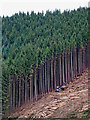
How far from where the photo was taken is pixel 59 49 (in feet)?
91.9

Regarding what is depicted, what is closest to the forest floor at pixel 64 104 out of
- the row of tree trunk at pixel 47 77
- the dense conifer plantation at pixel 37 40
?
the row of tree trunk at pixel 47 77

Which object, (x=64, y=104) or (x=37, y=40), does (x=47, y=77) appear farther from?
(x=64, y=104)

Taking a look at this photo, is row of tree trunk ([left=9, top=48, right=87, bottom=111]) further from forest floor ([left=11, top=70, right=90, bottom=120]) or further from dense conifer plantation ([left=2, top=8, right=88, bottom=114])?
forest floor ([left=11, top=70, right=90, bottom=120])

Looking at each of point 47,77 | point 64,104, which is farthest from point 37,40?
point 64,104

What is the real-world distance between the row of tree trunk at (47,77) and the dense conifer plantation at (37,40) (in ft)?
1.76

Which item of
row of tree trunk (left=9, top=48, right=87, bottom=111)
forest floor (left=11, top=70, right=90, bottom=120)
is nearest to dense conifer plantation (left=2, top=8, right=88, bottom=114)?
row of tree trunk (left=9, top=48, right=87, bottom=111)

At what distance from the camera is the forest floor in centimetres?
2054

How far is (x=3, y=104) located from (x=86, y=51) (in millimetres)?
10176

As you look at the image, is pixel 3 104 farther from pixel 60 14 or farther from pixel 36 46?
pixel 60 14

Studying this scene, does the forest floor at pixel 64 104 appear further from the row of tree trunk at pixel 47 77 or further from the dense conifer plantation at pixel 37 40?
the dense conifer plantation at pixel 37 40

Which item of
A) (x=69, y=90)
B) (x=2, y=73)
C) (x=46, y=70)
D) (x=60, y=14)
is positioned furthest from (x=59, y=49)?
(x=60, y=14)

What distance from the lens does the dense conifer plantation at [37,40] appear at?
85.3ft

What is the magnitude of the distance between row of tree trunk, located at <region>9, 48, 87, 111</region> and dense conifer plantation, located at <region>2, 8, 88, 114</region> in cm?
54

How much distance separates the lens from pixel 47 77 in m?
28.0
